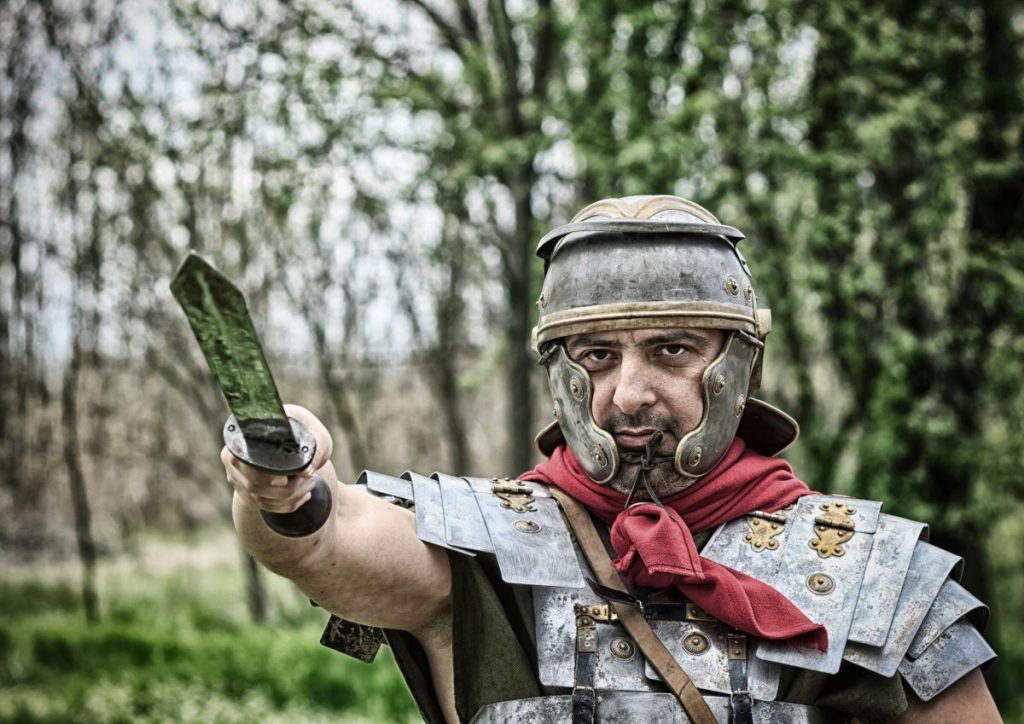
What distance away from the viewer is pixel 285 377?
9406 mm

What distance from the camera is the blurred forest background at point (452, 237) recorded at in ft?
22.9

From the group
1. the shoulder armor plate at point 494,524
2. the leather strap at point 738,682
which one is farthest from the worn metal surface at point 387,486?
the leather strap at point 738,682

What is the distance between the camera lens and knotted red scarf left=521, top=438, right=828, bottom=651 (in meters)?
2.16

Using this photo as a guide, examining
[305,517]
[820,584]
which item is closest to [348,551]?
[305,517]

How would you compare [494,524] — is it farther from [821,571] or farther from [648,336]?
[821,571]

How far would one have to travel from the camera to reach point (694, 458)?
92.6 inches

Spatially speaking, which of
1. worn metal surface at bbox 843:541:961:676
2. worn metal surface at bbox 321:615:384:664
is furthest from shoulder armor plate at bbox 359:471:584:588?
worn metal surface at bbox 843:541:961:676

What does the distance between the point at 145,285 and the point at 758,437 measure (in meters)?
7.30

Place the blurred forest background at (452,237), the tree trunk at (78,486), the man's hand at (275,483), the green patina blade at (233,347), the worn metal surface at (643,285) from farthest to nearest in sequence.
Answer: the tree trunk at (78,486) < the blurred forest background at (452,237) < the worn metal surface at (643,285) < the man's hand at (275,483) < the green patina blade at (233,347)

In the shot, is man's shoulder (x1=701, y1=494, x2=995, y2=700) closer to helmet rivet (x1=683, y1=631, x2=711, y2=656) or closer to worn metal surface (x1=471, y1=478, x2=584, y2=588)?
helmet rivet (x1=683, y1=631, x2=711, y2=656)

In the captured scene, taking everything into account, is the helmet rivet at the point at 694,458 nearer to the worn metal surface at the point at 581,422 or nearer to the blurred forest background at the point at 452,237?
the worn metal surface at the point at 581,422

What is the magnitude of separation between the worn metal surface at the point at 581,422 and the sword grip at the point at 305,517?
2.18 ft

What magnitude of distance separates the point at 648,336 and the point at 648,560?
0.46 m

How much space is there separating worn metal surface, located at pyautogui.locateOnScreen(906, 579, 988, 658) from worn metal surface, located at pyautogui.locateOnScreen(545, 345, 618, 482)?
682 millimetres
